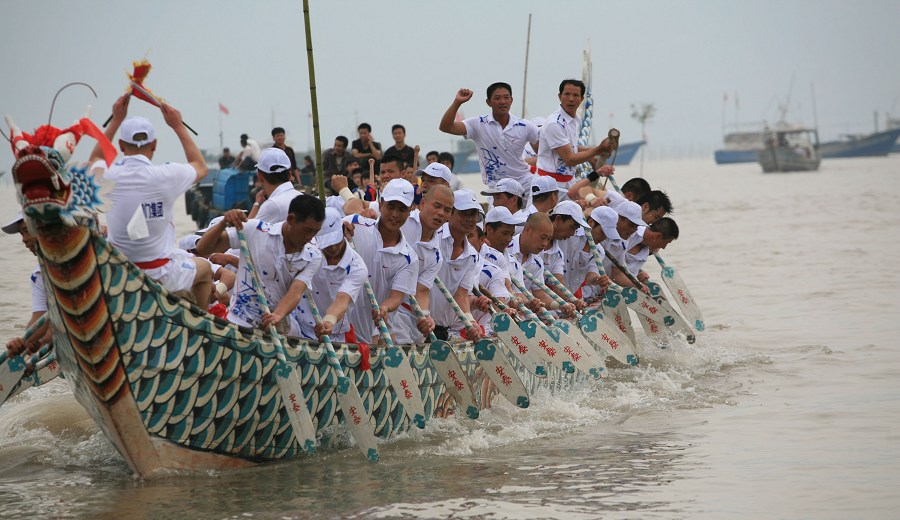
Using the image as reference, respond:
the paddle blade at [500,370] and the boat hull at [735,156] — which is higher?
the boat hull at [735,156]

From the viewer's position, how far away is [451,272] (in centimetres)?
830

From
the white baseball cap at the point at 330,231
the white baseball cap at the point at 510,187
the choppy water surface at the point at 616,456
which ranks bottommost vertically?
the choppy water surface at the point at 616,456

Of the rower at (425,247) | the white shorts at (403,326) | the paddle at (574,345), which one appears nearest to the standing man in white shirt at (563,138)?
the paddle at (574,345)

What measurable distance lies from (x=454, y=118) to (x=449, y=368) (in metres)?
3.21

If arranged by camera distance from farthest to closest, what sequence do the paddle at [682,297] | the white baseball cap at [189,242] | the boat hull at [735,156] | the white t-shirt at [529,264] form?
the boat hull at [735,156] → the paddle at [682,297] → the white t-shirt at [529,264] → the white baseball cap at [189,242]

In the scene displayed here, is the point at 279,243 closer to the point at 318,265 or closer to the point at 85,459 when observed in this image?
the point at 318,265

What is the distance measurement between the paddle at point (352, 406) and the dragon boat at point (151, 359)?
0.09 m

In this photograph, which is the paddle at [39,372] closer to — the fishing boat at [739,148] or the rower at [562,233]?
the rower at [562,233]

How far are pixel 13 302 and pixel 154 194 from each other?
10442 millimetres

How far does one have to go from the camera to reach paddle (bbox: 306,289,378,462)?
6.78m

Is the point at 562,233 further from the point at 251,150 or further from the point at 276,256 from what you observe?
the point at 251,150

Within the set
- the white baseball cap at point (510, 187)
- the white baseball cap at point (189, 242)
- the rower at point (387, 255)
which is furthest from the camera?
the white baseball cap at point (510, 187)

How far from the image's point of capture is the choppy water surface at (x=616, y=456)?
245 inches

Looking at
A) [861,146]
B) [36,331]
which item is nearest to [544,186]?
[36,331]
